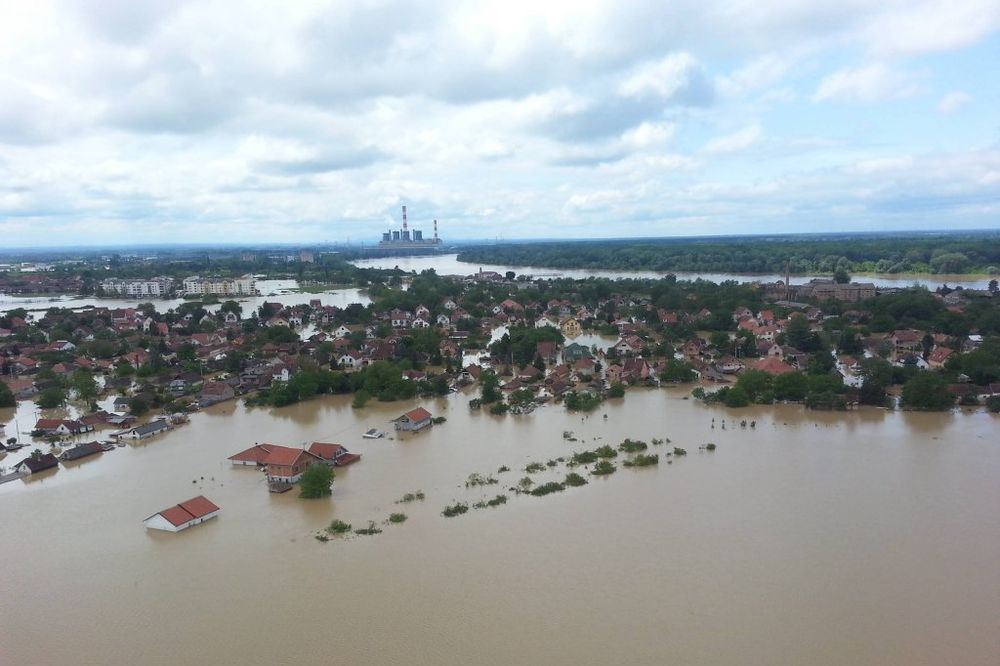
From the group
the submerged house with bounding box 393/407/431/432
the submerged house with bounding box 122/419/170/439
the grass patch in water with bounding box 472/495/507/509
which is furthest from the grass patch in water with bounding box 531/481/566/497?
the submerged house with bounding box 122/419/170/439

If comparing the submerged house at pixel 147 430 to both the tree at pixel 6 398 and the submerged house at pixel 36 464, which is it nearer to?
the submerged house at pixel 36 464

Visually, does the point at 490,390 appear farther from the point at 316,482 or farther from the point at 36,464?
the point at 36,464

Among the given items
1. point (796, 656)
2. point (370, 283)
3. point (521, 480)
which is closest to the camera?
point (796, 656)

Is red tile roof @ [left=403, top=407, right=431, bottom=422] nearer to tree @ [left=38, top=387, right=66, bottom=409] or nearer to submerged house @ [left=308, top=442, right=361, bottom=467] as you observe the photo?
submerged house @ [left=308, top=442, right=361, bottom=467]

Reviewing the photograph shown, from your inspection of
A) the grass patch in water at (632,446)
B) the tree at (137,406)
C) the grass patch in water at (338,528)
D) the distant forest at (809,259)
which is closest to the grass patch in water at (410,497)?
the grass patch in water at (338,528)

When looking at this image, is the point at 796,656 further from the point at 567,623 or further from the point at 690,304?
the point at 690,304

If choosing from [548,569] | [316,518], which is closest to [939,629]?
[548,569]
